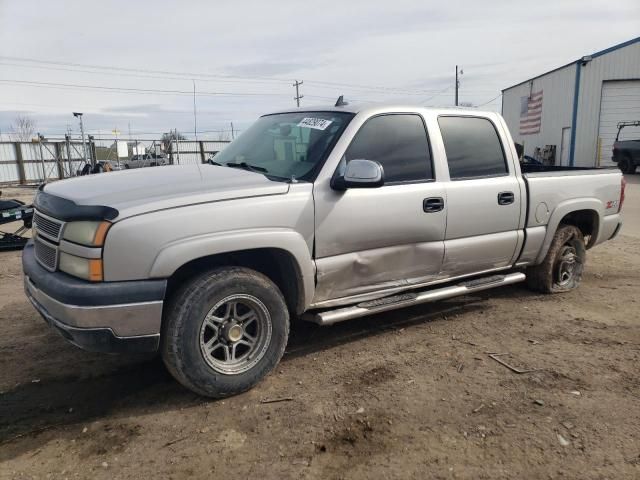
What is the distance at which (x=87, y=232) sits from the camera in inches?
113

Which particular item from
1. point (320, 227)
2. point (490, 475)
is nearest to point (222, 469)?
point (490, 475)

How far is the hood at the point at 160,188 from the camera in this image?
2.96m

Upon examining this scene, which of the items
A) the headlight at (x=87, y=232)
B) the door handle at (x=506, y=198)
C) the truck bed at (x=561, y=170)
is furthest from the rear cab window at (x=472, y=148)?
the headlight at (x=87, y=232)

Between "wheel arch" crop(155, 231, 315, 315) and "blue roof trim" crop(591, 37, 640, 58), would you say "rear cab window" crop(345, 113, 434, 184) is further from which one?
"blue roof trim" crop(591, 37, 640, 58)

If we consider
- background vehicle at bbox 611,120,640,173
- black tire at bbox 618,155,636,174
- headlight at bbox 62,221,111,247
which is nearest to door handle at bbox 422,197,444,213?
headlight at bbox 62,221,111,247

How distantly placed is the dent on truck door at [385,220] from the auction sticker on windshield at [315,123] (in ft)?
0.95

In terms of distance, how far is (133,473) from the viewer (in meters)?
2.58

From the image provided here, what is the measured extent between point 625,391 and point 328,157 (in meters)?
2.55

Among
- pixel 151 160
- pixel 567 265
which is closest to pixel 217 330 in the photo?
pixel 567 265

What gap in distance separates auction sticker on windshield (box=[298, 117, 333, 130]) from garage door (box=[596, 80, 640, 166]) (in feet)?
87.8

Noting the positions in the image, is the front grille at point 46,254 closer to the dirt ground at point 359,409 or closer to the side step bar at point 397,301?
the dirt ground at point 359,409

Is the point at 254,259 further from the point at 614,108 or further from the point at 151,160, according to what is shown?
the point at 614,108

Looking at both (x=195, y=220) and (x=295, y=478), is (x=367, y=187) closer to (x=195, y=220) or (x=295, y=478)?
(x=195, y=220)

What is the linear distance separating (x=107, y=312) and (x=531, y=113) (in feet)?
115
